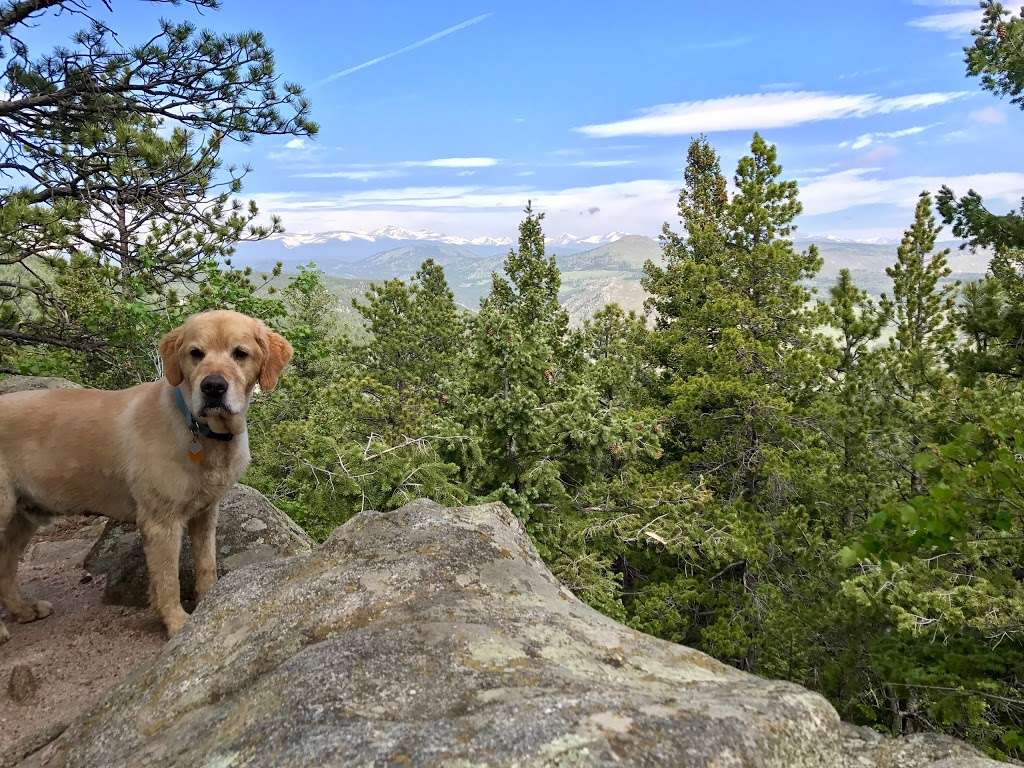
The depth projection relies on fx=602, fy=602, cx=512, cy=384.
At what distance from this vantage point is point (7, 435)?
4617mm

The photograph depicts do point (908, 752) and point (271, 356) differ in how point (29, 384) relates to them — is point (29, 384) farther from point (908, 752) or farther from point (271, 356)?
point (908, 752)

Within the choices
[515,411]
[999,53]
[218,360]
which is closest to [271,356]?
[218,360]

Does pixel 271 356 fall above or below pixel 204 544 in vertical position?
above

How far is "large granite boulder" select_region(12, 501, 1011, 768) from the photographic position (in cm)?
172

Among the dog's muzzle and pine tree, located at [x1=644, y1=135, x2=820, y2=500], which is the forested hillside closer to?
pine tree, located at [x1=644, y1=135, x2=820, y2=500]

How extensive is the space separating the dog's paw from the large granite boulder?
291cm

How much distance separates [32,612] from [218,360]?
340 cm

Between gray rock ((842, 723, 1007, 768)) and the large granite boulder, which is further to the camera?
gray rock ((842, 723, 1007, 768))

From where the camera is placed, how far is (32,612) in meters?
5.27

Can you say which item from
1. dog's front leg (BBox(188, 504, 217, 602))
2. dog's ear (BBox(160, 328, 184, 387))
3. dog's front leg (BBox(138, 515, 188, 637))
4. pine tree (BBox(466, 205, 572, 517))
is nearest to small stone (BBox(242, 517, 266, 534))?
dog's front leg (BBox(188, 504, 217, 602))

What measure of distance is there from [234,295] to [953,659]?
1188 centimetres

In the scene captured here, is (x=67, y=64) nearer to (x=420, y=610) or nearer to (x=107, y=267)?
(x=107, y=267)

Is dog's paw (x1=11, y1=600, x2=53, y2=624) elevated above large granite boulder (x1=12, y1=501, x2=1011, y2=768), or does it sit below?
below

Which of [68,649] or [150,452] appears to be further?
[68,649]
